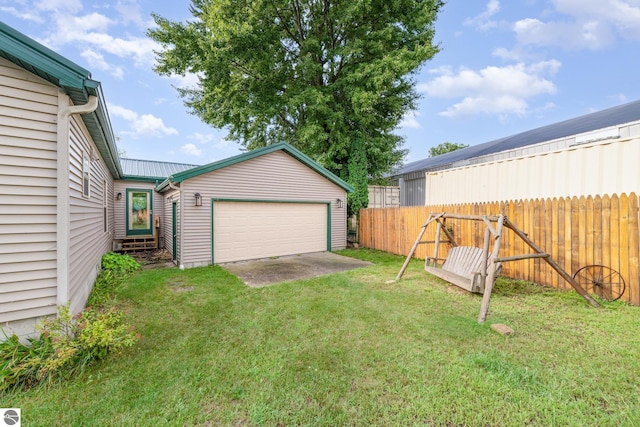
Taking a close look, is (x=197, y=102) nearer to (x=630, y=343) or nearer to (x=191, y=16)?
(x=191, y=16)

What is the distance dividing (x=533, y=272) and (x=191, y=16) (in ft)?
56.7

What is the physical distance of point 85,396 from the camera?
2.31 m

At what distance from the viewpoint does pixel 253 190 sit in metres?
8.48

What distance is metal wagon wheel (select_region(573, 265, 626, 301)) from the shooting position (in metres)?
4.35

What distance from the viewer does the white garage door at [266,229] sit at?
8.02 m

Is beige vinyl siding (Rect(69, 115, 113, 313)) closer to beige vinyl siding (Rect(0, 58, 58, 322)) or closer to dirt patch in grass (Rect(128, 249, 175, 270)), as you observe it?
beige vinyl siding (Rect(0, 58, 58, 322))

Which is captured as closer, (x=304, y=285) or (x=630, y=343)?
(x=630, y=343)

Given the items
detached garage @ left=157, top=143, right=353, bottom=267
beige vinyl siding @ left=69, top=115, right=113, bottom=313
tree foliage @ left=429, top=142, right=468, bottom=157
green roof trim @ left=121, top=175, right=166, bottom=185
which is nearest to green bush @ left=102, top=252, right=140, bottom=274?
→ detached garage @ left=157, top=143, right=353, bottom=267

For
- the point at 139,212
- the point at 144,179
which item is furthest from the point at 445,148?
the point at 139,212

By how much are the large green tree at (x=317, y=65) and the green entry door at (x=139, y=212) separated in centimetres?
530

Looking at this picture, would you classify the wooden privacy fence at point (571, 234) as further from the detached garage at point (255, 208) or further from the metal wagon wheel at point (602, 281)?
the detached garage at point (255, 208)

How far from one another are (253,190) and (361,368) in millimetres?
6752

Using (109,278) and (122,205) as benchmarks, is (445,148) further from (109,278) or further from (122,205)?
(109,278)

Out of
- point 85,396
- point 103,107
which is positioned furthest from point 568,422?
point 103,107
